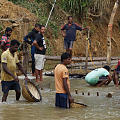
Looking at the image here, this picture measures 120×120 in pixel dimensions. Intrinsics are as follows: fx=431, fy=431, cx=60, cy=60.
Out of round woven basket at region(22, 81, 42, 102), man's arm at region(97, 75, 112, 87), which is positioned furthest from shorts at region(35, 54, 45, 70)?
round woven basket at region(22, 81, 42, 102)

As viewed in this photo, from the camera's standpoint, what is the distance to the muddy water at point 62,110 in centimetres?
774

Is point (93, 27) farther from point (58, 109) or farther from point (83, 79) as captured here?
point (58, 109)

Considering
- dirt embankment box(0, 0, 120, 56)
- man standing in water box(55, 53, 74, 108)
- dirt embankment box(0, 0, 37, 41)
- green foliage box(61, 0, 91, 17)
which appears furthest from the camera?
green foliage box(61, 0, 91, 17)

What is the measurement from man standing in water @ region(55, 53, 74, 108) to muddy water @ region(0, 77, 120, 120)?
0.65 feet

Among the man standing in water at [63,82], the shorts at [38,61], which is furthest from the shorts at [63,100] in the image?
the shorts at [38,61]

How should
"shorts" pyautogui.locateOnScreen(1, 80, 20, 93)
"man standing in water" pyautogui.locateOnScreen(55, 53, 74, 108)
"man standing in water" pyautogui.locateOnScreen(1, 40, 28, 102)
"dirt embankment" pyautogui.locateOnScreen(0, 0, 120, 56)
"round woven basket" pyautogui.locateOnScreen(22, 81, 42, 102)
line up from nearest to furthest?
"man standing in water" pyautogui.locateOnScreen(55, 53, 74, 108) → "man standing in water" pyautogui.locateOnScreen(1, 40, 28, 102) → "shorts" pyautogui.locateOnScreen(1, 80, 20, 93) → "round woven basket" pyautogui.locateOnScreen(22, 81, 42, 102) → "dirt embankment" pyautogui.locateOnScreen(0, 0, 120, 56)

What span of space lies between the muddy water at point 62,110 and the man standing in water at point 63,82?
0.20 metres

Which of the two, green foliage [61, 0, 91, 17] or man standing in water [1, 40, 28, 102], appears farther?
green foliage [61, 0, 91, 17]

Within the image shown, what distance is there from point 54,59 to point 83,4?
472 centimetres

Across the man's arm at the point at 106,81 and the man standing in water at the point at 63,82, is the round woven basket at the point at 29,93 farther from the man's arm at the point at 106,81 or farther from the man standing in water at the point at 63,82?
the man's arm at the point at 106,81

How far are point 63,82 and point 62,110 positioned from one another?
0.55 meters

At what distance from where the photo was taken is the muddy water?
774 cm

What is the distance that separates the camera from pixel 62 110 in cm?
846

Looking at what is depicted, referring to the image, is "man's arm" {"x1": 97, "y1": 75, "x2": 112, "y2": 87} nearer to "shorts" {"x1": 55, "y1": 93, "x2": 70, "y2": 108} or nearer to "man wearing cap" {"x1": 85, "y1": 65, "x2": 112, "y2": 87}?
"man wearing cap" {"x1": 85, "y1": 65, "x2": 112, "y2": 87}
